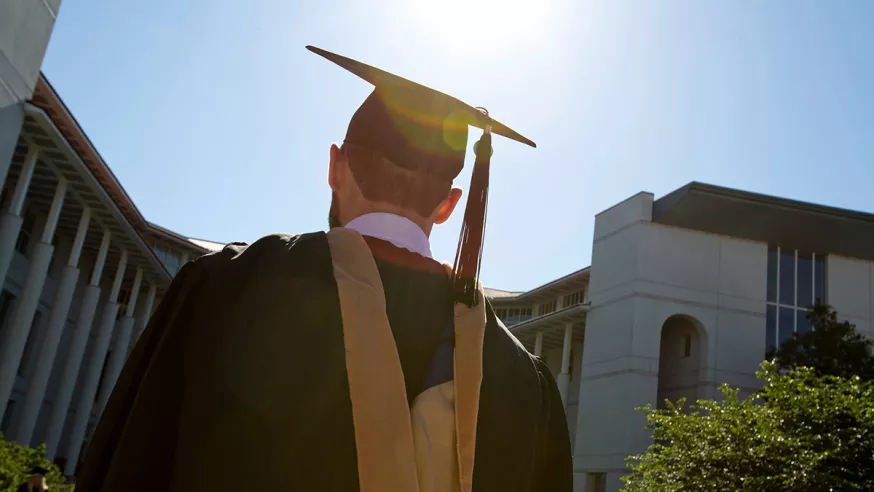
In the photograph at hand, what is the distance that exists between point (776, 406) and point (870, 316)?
3043 cm

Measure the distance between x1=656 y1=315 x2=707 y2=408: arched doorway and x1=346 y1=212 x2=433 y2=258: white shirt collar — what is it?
3642cm

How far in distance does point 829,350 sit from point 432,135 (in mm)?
32559

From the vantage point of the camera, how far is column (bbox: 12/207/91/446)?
2616 centimetres

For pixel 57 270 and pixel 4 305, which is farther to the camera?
pixel 57 270

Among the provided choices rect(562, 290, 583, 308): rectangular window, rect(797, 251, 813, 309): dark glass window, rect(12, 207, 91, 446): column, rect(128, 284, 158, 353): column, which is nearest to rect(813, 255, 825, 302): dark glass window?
rect(797, 251, 813, 309): dark glass window

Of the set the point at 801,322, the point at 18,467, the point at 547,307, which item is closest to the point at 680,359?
the point at 801,322

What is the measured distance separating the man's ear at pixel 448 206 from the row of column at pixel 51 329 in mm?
21919

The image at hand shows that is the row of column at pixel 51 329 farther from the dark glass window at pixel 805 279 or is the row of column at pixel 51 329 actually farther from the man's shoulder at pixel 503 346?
the dark glass window at pixel 805 279

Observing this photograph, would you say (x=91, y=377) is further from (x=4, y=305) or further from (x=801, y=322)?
(x=801, y=322)

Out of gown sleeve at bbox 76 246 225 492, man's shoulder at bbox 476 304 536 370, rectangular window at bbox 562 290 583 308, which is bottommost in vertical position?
gown sleeve at bbox 76 246 225 492

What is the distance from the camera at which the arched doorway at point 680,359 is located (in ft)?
121

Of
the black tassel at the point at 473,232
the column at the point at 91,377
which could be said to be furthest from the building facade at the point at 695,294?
the black tassel at the point at 473,232

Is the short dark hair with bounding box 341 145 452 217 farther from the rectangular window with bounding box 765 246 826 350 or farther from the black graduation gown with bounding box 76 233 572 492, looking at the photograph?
the rectangular window with bounding box 765 246 826 350

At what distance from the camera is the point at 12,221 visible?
72.6ft
